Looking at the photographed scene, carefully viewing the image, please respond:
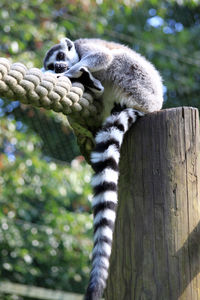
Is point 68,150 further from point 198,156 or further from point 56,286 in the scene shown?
point 198,156

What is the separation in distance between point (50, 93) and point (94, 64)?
1.78 feet

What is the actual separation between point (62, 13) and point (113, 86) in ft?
10.7

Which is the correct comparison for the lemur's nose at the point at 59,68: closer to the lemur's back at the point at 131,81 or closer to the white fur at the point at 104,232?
the lemur's back at the point at 131,81

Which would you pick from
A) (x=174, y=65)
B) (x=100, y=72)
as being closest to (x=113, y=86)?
(x=100, y=72)

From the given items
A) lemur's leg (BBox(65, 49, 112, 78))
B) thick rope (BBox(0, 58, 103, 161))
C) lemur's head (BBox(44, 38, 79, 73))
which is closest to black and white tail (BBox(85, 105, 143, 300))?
thick rope (BBox(0, 58, 103, 161))

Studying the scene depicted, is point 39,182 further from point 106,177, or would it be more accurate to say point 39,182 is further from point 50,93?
point 106,177

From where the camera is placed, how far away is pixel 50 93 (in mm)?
1888

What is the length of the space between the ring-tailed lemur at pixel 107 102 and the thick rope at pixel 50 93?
112mm

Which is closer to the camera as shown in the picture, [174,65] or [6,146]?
[6,146]

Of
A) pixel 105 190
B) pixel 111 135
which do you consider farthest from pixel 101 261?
pixel 111 135

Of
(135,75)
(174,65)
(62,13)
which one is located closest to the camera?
(135,75)

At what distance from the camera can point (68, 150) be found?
6.34 m

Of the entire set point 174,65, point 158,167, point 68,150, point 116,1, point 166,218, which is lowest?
point 68,150

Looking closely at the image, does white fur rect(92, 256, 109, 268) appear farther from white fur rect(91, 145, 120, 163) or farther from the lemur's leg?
the lemur's leg
